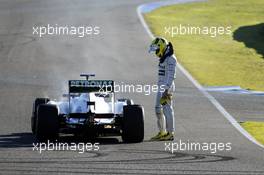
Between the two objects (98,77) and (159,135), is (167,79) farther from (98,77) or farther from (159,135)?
(98,77)

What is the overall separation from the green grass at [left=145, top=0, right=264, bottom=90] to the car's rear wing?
31.9 feet

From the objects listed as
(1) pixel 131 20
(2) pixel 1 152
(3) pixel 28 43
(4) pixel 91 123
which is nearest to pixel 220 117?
(4) pixel 91 123

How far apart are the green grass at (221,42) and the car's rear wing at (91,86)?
9.74 m

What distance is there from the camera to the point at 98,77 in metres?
26.4

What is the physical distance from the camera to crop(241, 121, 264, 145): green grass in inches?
693

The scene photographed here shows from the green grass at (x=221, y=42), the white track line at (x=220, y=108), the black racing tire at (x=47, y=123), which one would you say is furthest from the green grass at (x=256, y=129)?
the green grass at (x=221, y=42)

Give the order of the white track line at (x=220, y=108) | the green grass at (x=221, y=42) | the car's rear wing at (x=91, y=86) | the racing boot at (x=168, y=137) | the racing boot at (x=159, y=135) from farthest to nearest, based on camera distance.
→ 1. the green grass at (x=221, y=42)
2. the white track line at (x=220, y=108)
3. the car's rear wing at (x=91, y=86)
4. the racing boot at (x=159, y=135)
5. the racing boot at (x=168, y=137)

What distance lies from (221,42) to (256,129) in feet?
59.5

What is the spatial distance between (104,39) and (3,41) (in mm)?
4062

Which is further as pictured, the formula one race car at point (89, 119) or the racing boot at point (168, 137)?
the racing boot at point (168, 137)

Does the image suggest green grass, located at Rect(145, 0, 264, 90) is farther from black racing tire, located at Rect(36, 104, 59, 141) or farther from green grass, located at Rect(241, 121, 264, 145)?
black racing tire, located at Rect(36, 104, 59, 141)

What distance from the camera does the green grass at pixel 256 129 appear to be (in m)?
17.6

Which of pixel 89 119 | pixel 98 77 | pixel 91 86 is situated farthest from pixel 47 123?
pixel 98 77

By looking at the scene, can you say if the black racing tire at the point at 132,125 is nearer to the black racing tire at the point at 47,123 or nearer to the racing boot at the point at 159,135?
the racing boot at the point at 159,135
